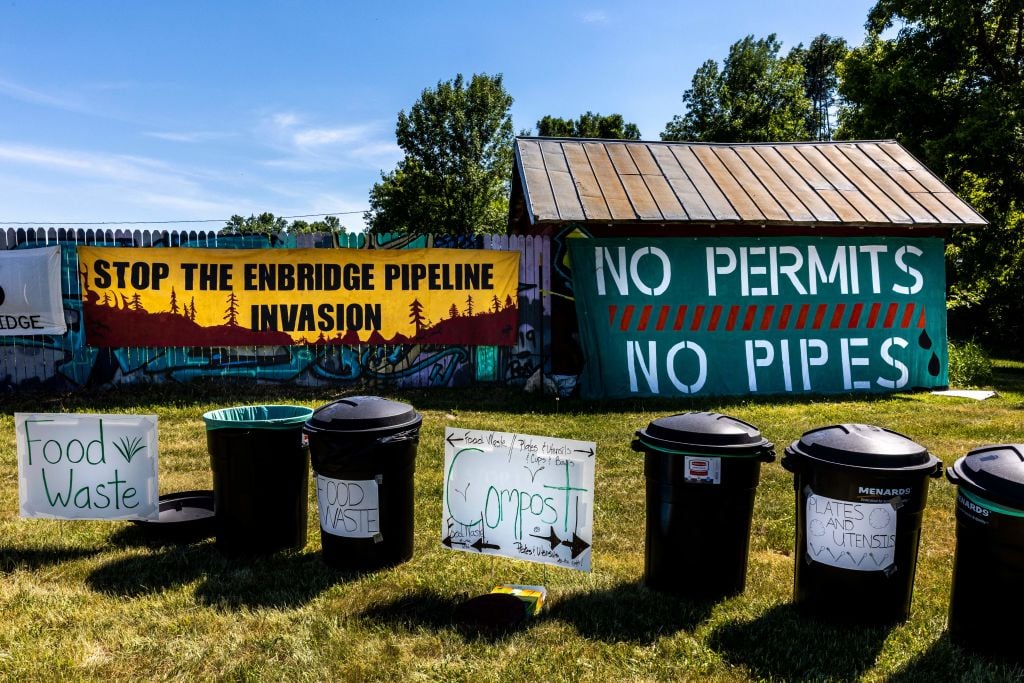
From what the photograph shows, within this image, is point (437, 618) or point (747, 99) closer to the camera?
point (437, 618)

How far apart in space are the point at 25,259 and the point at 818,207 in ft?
39.8

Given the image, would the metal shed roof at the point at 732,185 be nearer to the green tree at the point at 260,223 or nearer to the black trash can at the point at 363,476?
the black trash can at the point at 363,476

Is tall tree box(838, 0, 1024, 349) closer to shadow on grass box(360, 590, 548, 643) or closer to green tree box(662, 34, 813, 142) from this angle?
green tree box(662, 34, 813, 142)

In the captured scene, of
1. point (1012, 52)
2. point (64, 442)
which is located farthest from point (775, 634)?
point (1012, 52)

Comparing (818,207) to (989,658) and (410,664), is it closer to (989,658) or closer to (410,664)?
(989,658)

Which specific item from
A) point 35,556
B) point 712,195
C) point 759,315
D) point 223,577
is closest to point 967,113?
point 712,195

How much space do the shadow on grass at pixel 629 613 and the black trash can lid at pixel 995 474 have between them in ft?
4.80

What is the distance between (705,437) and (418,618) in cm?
185

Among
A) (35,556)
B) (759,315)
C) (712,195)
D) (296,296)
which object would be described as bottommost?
(35,556)

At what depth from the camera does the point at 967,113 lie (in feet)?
68.4

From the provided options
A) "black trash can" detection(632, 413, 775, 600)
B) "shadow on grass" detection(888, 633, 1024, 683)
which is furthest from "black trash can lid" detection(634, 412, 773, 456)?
"shadow on grass" detection(888, 633, 1024, 683)

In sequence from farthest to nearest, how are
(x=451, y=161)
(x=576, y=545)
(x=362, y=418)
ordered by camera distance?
(x=451, y=161) → (x=362, y=418) → (x=576, y=545)

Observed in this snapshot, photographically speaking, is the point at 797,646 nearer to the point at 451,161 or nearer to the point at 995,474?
the point at 995,474

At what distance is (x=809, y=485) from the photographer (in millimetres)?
3729
